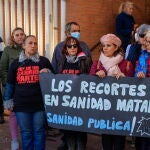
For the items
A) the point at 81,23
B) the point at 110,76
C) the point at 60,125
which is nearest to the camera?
the point at 110,76

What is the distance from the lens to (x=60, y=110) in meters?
4.98

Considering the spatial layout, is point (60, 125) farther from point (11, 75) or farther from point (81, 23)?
point (81, 23)

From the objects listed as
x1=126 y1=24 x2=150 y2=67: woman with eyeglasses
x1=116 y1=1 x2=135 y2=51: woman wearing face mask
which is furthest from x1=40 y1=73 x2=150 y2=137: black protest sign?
x1=116 y1=1 x2=135 y2=51: woman wearing face mask

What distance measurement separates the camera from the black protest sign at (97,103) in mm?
4645

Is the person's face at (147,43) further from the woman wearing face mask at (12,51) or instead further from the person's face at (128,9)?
the person's face at (128,9)

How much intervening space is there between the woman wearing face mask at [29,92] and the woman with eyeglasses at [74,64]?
0.83ft

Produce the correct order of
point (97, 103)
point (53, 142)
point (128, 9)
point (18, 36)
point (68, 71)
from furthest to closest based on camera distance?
point (128, 9), point (53, 142), point (18, 36), point (68, 71), point (97, 103)

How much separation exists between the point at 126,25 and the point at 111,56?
3.63m

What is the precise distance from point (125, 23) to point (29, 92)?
3.68 metres

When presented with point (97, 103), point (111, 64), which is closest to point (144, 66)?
point (111, 64)

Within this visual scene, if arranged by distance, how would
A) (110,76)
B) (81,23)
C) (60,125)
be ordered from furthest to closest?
(81,23) < (60,125) < (110,76)

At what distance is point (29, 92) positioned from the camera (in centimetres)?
516

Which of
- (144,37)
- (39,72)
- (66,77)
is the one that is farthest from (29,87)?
(144,37)

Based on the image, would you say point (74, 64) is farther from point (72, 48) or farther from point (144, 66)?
point (144, 66)
